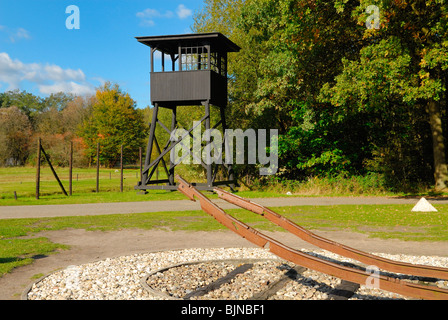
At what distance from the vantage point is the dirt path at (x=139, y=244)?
7.42 metres

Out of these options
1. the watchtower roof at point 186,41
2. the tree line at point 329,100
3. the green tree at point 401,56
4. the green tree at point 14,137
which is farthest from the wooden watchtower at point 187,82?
the green tree at point 14,137

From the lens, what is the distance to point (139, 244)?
9523 millimetres

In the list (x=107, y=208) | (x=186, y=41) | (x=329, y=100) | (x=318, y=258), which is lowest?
(x=107, y=208)

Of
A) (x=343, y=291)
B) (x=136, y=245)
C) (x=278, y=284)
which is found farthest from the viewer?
(x=136, y=245)

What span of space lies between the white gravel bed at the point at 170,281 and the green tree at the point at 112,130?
5848cm

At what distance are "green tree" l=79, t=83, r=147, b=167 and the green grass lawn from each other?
52.1 metres

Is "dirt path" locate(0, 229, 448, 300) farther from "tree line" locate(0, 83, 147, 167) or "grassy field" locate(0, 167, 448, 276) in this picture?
"tree line" locate(0, 83, 147, 167)

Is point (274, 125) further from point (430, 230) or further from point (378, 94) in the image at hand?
point (430, 230)

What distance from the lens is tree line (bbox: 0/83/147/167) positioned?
6525cm

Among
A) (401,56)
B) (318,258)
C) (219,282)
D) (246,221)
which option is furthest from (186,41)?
(318,258)

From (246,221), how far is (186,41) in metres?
13.4

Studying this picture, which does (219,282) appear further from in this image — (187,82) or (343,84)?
(187,82)

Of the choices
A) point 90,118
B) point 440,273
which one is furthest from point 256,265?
point 90,118
